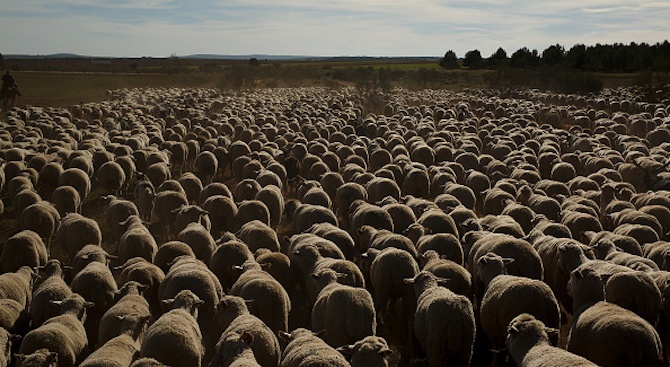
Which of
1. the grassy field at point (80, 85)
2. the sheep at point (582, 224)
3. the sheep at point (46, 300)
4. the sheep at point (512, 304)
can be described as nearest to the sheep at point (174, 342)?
the sheep at point (46, 300)

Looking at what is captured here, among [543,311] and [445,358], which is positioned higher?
[543,311]

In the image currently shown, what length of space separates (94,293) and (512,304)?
643 cm

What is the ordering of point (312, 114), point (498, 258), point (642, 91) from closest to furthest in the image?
point (498, 258), point (312, 114), point (642, 91)

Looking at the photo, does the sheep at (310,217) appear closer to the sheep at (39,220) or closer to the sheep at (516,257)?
the sheep at (516,257)

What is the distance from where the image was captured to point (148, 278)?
943 cm

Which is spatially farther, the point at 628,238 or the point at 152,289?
the point at 628,238

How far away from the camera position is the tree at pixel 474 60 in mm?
94625

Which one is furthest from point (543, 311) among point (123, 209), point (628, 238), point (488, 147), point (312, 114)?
point (312, 114)

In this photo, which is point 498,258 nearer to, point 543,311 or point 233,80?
point 543,311

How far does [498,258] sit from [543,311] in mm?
1425

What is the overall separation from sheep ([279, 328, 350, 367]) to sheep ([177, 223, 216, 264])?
461cm

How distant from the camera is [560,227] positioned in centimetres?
1173

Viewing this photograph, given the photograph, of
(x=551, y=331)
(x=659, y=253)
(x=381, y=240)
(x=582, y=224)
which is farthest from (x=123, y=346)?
(x=582, y=224)

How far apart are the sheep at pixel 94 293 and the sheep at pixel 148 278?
0.40 meters
